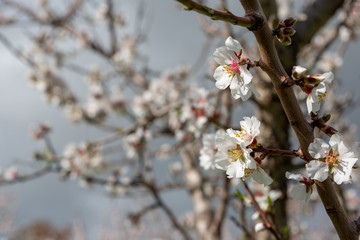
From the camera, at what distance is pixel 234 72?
0.79 meters

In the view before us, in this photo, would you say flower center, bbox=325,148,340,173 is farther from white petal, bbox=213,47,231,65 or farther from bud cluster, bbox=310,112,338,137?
white petal, bbox=213,47,231,65

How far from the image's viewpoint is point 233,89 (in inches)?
30.7

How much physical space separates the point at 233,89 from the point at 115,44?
194 inches

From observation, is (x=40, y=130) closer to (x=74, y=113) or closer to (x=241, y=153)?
(x=74, y=113)

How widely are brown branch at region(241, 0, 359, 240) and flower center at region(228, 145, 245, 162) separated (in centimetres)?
15

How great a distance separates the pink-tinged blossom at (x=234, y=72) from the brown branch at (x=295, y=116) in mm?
100

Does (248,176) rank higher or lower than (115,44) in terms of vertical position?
higher

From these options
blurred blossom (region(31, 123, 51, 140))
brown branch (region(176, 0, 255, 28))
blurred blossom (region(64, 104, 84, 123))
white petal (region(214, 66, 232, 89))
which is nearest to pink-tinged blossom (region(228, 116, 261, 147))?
white petal (region(214, 66, 232, 89))

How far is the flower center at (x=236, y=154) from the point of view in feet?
2.49

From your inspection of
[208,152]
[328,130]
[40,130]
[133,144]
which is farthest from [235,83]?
[40,130]

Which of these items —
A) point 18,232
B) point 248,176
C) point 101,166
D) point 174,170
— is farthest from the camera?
point 18,232

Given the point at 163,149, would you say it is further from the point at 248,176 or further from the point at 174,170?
the point at 248,176

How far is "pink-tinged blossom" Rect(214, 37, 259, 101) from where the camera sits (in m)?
0.76

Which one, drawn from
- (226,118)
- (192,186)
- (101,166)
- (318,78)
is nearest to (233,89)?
(318,78)
